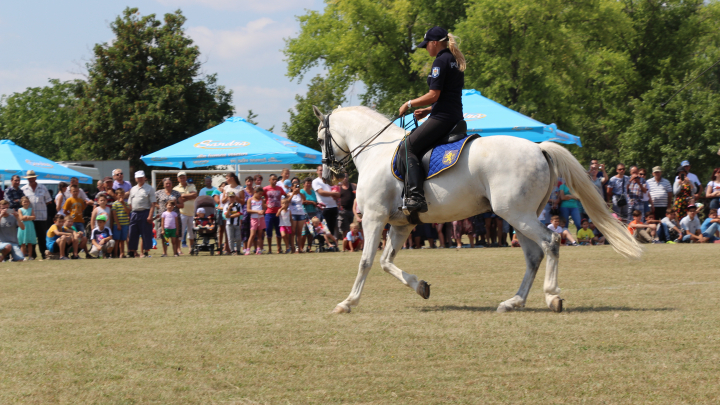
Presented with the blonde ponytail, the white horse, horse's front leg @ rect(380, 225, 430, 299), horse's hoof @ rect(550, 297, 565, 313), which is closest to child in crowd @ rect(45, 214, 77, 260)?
the white horse

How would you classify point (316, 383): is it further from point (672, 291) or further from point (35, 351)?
point (672, 291)

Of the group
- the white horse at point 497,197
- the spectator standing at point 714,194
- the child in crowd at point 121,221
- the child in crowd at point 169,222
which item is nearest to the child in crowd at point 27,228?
the child in crowd at point 121,221

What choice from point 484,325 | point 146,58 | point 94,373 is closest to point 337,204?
point 484,325

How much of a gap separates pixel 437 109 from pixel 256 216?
11.6m

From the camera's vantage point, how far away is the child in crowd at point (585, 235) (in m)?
19.9

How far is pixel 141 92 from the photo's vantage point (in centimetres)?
5162

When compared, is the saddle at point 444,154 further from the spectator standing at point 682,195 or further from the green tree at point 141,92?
the green tree at point 141,92

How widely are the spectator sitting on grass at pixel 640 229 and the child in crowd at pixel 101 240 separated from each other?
43.5 ft

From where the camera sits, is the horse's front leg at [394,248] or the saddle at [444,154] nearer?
the saddle at [444,154]

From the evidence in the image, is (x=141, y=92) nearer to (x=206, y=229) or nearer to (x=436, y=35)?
(x=206, y=229)

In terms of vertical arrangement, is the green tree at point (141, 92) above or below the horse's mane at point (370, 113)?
above

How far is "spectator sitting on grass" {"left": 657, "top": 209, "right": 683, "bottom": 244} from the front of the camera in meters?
19.8

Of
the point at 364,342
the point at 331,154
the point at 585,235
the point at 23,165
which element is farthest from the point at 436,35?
the point at 23,165

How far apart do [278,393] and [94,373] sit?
4.97 feet
